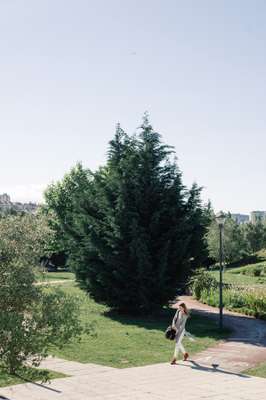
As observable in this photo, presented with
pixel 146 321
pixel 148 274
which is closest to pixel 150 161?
pixel 148 274

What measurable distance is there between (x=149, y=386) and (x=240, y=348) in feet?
19.9

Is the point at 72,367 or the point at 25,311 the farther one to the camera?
the point at 72,367

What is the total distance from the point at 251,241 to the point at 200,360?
6800 centimetres

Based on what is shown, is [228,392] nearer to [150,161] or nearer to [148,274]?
[148,274]

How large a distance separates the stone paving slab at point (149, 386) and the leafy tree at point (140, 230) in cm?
970

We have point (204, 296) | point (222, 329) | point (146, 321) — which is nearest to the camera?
point (222, 329)

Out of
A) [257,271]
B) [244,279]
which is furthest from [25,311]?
[257,271]

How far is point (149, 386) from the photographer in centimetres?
1247

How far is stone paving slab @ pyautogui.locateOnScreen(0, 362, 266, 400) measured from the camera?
11539 mm

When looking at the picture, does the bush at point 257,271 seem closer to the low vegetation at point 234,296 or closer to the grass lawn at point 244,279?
the grass lawn at point 244,279

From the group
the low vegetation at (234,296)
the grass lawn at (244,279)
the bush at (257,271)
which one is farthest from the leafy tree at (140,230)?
the bush at (257,271)

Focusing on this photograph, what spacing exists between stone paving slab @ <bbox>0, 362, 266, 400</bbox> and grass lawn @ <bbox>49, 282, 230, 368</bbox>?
104 centimetres

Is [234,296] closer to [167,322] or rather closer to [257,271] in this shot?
[167,322]

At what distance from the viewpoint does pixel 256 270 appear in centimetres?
4922
